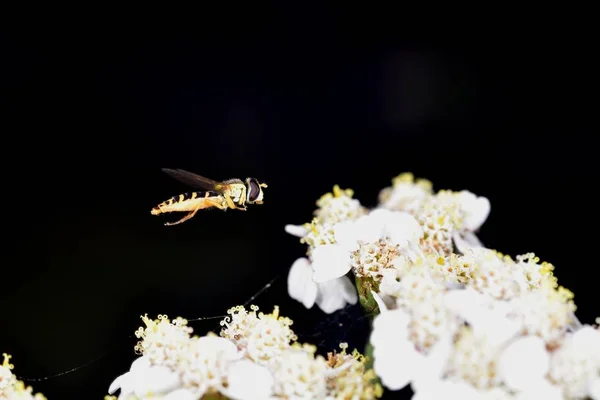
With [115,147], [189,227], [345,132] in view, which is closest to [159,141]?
[115,147]

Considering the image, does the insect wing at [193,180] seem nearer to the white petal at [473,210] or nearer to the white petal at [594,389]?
the white petal at [473,210]

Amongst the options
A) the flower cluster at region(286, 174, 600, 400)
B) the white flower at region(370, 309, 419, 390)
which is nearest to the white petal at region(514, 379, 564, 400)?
the flower cluster at region(286, 174, 600, 400)

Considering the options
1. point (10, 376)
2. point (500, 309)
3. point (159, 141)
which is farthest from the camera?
point (159, 141)

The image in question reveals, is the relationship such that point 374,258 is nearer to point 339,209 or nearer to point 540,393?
point 339,209

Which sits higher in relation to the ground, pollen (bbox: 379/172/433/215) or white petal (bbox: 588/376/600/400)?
white petal (bbox: 588/376/600/400)

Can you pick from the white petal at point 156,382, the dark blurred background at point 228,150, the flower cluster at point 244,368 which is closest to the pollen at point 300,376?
the flower cluster at point 244,368

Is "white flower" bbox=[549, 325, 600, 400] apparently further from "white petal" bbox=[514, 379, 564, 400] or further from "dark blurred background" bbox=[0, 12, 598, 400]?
"dark blurred background" bbox=[0, 12, 598, 400]

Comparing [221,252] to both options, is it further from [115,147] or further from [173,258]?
[115,147]
